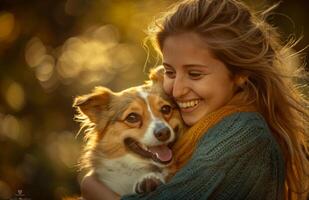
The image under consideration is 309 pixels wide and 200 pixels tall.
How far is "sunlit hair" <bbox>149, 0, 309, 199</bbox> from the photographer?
3990 millimetres

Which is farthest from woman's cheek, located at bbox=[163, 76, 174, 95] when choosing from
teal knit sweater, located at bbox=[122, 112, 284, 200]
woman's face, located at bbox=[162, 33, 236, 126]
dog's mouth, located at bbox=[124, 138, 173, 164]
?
teal knit sweater, located at bbox=[122, 112, 284, 200]

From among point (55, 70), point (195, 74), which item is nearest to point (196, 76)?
point (195, 74)

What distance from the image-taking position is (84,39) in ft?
26.5

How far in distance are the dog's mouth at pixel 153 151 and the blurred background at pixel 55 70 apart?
9.84 feet

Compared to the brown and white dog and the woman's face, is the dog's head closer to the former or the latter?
the brown and white dog

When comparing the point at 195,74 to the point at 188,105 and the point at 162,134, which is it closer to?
the point at 188,105

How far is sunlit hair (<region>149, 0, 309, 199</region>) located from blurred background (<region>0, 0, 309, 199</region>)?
3.32m

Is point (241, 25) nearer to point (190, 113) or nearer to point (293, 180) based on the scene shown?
point (190, 113)

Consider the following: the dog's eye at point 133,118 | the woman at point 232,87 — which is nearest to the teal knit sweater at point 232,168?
the woman at point 232,87

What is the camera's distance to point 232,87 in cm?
406

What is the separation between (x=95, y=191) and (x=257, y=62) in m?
1.25

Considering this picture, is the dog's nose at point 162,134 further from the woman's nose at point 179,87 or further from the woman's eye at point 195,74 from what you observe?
the woman's eye at point 195,74

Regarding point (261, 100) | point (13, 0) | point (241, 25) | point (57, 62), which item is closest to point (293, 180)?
point (261, 100)

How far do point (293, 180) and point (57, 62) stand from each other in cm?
444
